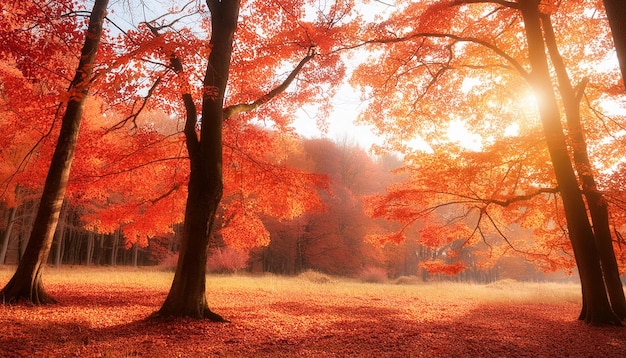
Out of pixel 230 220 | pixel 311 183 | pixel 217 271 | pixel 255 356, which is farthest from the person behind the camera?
pixel 217 271

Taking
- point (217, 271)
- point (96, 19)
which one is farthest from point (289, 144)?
point (217, 271)

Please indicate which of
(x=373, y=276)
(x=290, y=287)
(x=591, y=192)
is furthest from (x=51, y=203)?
(x=373, y=276)

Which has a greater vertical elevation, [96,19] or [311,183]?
[96,19]

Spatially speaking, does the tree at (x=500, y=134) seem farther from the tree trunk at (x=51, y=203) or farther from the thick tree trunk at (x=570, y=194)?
the tree trunk at (x=51, y=203)

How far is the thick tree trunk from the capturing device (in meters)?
7.83

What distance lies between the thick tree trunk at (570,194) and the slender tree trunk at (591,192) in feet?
1.32

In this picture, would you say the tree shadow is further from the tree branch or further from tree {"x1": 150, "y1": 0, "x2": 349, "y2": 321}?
the tree branch

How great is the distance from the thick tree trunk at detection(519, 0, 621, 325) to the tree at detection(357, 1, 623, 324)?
2 cm

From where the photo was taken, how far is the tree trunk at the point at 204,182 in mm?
6297

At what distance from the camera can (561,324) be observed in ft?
26.2

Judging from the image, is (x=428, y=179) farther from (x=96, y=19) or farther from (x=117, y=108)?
(x=96, y=19)

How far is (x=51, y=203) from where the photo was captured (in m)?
7.34

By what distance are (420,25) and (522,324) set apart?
7.54 m

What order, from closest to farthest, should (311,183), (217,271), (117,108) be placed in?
(117,108) < (311,183) < (217,271)
